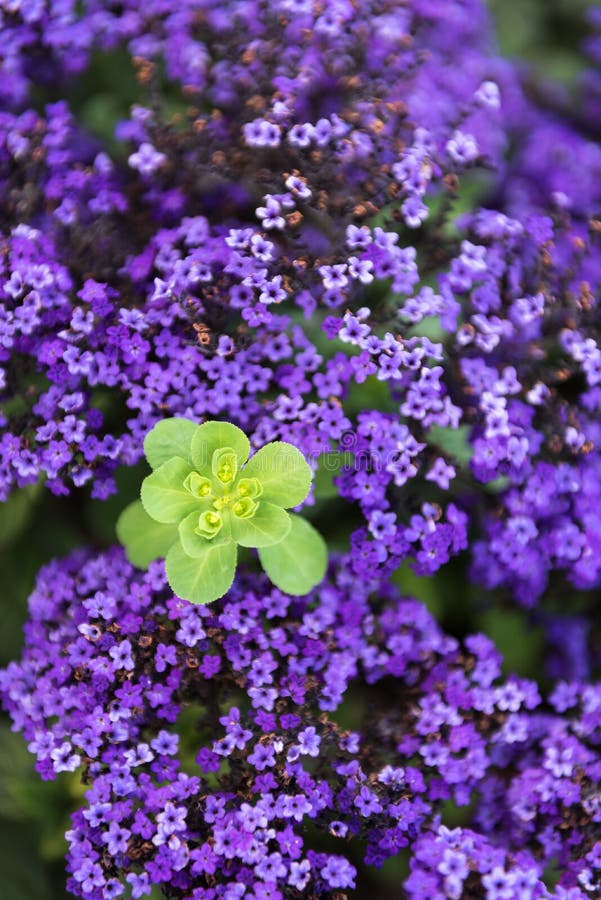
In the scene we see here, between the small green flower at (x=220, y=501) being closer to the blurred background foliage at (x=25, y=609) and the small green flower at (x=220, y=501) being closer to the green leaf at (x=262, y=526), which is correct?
the green leaf at (x=262, y=526)

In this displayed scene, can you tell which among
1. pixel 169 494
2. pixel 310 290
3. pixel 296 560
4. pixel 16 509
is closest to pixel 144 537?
pixel 169 494

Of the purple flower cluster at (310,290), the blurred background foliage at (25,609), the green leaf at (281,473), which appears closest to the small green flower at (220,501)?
the green leaf at (281,473)

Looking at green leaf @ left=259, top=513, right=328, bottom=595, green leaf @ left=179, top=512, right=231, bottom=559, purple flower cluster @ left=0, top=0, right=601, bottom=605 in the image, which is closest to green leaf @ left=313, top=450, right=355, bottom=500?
purple flower cluster @ left=0, top=0, right=601, bottom=605

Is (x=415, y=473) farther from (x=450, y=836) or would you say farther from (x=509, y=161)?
(x=509, y=161)

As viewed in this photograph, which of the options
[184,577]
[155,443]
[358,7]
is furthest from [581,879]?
[358,7]

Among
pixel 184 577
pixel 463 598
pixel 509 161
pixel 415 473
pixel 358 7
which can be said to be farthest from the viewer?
pixel 509 161
